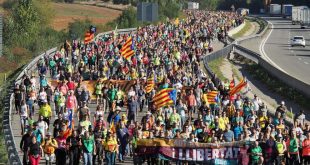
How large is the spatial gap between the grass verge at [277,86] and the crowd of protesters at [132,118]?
5186 mm

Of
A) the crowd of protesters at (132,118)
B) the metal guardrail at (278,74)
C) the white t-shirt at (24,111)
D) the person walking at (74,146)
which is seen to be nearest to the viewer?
the person walking at (74,146)

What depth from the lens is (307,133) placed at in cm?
2167

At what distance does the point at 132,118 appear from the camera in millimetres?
27047

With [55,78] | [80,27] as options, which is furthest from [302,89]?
[80,27]

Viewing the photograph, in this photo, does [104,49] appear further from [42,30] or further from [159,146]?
[42,30]

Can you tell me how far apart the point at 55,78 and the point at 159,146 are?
48.1 ft

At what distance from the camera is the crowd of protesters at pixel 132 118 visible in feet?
67.6

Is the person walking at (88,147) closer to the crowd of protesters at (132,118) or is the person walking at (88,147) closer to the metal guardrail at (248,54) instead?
the crowd of protesters at (132,118)

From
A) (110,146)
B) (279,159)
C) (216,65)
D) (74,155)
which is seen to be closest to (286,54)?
(216,65)

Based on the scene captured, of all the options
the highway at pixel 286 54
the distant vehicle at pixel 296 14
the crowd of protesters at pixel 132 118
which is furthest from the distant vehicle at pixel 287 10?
the crowd of protesters at pixel 132 118

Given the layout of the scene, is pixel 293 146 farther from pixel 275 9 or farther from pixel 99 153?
pixel 275 9

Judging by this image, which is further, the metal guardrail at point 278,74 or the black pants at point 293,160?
the metal guardrail at point 278,74

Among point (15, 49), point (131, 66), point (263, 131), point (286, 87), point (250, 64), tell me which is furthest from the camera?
point (15, 49)

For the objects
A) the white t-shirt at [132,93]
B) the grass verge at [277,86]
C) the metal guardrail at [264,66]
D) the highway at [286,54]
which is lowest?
the grass verge at [277,86]
